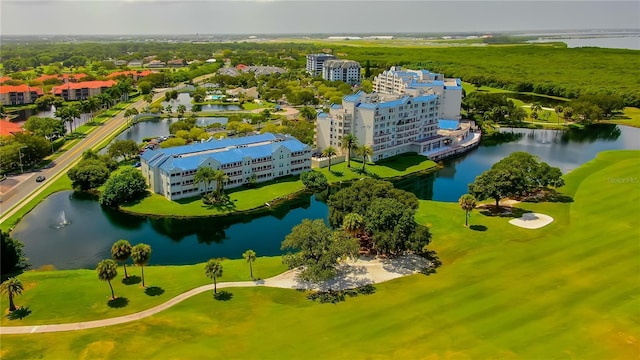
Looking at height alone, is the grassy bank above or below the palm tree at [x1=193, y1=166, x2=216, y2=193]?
below

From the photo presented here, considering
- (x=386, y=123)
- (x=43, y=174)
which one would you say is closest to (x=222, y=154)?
(x=43, y=174)

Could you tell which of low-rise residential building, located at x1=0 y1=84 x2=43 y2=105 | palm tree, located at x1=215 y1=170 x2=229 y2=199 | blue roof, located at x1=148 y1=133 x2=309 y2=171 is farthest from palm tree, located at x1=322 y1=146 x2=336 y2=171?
low-rise residential building, located at x1=0 y1=84 x2=43 y2=105

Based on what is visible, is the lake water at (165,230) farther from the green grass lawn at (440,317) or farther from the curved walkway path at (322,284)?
the curved walkway path at (322,284)

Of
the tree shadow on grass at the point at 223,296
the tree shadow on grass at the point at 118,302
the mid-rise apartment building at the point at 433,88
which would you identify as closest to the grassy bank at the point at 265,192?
the mid-rise apartment building at the point at 433,88

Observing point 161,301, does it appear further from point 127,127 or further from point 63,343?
point 127,127

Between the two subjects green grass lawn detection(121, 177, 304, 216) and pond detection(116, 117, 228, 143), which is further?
pond detection(116, 117, 228, 143)

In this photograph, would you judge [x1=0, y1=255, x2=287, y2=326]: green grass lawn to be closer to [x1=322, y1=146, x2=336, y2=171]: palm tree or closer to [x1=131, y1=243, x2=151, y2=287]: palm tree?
[x1=131, y1=243, x2=151, y2=287]: palm tree

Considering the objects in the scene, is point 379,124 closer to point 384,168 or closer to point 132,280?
point 384,168
